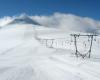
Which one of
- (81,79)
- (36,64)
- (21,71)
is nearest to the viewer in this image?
(81,79)

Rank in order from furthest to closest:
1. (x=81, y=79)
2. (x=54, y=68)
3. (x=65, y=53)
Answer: (x=65, y=53)
(x=54, y=68)
(x=81, y=79)

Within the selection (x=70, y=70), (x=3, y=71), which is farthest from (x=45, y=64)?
(x=3, y=71)

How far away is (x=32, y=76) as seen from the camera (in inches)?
526

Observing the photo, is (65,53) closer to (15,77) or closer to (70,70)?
(70,70)

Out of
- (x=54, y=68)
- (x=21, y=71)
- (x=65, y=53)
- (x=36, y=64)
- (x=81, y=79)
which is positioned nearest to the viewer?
(x=81, y=79)

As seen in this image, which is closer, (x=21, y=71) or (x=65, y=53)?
(x=21, y=71)

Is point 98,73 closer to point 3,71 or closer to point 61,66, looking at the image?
point 61,66

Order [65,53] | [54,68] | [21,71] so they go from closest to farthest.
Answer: [21,71]
[54,68]
[65,53]

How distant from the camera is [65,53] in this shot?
23094mm

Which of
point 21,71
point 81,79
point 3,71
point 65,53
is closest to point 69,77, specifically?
point 81,79

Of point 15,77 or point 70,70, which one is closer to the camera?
point 15,77

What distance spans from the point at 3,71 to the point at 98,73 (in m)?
6.45

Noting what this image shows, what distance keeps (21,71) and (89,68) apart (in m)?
5.15

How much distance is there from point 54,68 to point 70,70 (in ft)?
3.97
